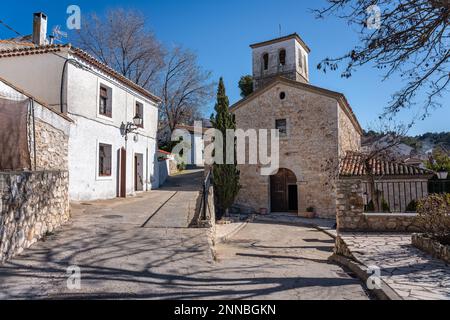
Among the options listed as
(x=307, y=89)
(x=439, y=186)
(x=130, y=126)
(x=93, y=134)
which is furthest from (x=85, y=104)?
(x=439, y=186)

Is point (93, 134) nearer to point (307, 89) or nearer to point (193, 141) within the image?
point (307, 89)

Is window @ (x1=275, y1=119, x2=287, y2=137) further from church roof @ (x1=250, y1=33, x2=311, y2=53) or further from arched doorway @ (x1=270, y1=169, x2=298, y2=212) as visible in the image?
church roof @ (x1=250, y1=33, x2=311, y2=53)

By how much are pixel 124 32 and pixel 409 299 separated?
915 inches

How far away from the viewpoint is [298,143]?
1661 centimetres

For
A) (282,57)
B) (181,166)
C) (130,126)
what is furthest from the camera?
(181,166)

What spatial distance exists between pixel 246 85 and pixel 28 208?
24.6 meters

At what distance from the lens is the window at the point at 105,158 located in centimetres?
1199

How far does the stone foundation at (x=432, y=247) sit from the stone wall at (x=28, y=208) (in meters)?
7.05

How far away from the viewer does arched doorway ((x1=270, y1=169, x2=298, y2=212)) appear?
17.2 meters

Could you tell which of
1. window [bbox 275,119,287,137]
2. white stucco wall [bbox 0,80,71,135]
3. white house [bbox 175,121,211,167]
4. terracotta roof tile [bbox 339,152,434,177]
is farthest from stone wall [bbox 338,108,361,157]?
white house [bbox 175,121,211,167]

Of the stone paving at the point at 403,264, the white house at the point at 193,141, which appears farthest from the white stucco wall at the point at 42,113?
the white house at the point at 193,141

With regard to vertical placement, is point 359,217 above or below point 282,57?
below

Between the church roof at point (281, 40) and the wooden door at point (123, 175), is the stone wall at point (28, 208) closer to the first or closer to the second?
the wooden door at point (123, 175)
